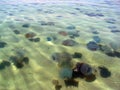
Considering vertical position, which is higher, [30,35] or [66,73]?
[30,35]

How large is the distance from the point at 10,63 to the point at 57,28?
3061 millimetres

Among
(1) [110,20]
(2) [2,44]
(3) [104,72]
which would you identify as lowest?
(1) [110,20]

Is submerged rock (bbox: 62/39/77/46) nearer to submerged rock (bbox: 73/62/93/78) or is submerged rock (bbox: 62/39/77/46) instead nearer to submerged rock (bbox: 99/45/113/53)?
submerged rock (bbox: 99/45/113/53)

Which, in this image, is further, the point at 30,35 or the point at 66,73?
the point at 30,35

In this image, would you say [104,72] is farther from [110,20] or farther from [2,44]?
[110,20]

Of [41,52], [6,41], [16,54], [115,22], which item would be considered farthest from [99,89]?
[115,22]

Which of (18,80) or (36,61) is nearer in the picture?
(18,80)

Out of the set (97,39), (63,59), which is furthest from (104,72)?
(97,39)

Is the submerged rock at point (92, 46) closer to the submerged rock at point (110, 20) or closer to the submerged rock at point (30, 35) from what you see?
the submerged rock at point (30, 35)

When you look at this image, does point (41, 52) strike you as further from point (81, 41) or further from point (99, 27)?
point (99, 27)

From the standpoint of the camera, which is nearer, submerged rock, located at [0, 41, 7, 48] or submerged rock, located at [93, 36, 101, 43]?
submerged rock, located at [0, 41, 7, 48]

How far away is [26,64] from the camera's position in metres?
4.92

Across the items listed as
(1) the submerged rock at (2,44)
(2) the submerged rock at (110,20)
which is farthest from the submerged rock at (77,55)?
(2) the submerged rock at (110,20)

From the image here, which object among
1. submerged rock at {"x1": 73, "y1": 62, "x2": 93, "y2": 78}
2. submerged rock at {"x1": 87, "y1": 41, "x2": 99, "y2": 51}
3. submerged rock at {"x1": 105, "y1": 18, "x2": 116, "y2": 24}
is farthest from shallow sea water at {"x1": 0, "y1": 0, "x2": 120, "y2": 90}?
submerged rock at {"x1": 105, "y1": 18, "x2": 116, "y2": 24}
